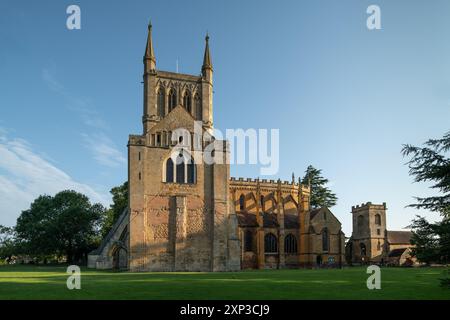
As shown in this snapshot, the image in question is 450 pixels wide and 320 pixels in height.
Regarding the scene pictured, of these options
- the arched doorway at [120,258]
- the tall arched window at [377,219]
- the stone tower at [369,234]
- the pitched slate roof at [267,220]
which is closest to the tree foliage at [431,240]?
the arched doorway at [120,258]

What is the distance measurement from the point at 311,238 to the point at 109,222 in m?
31.0

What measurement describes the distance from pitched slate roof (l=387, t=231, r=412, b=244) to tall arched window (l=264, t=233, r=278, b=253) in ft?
92.2

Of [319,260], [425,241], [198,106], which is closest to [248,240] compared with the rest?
[319,260]

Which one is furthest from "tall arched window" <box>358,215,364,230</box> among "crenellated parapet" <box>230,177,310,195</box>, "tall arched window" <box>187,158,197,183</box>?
"tall arched window" <box>187,158,197,183</box>

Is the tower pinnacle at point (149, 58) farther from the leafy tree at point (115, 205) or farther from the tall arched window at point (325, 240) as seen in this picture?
the tall arched window at point (325, 240)

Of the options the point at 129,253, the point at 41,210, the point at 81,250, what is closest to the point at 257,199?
the point at 129,253

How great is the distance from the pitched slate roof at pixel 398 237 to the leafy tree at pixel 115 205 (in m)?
45.6

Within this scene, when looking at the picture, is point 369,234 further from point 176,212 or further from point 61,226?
point 61,226

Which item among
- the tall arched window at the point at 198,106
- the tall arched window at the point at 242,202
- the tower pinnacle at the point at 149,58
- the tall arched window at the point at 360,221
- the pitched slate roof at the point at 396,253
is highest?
the tower pinnacle at the point at 149,58

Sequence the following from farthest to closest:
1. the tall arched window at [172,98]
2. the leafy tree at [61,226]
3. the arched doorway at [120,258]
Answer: the leafy tree at [61,226] → the tall arched window at [172,98] → the arched doorway at [120,258]

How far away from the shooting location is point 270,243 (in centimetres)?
5578

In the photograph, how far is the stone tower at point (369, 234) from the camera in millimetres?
72125

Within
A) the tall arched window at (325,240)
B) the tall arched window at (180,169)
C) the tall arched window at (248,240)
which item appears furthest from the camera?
the tall arched window at (325,240)
